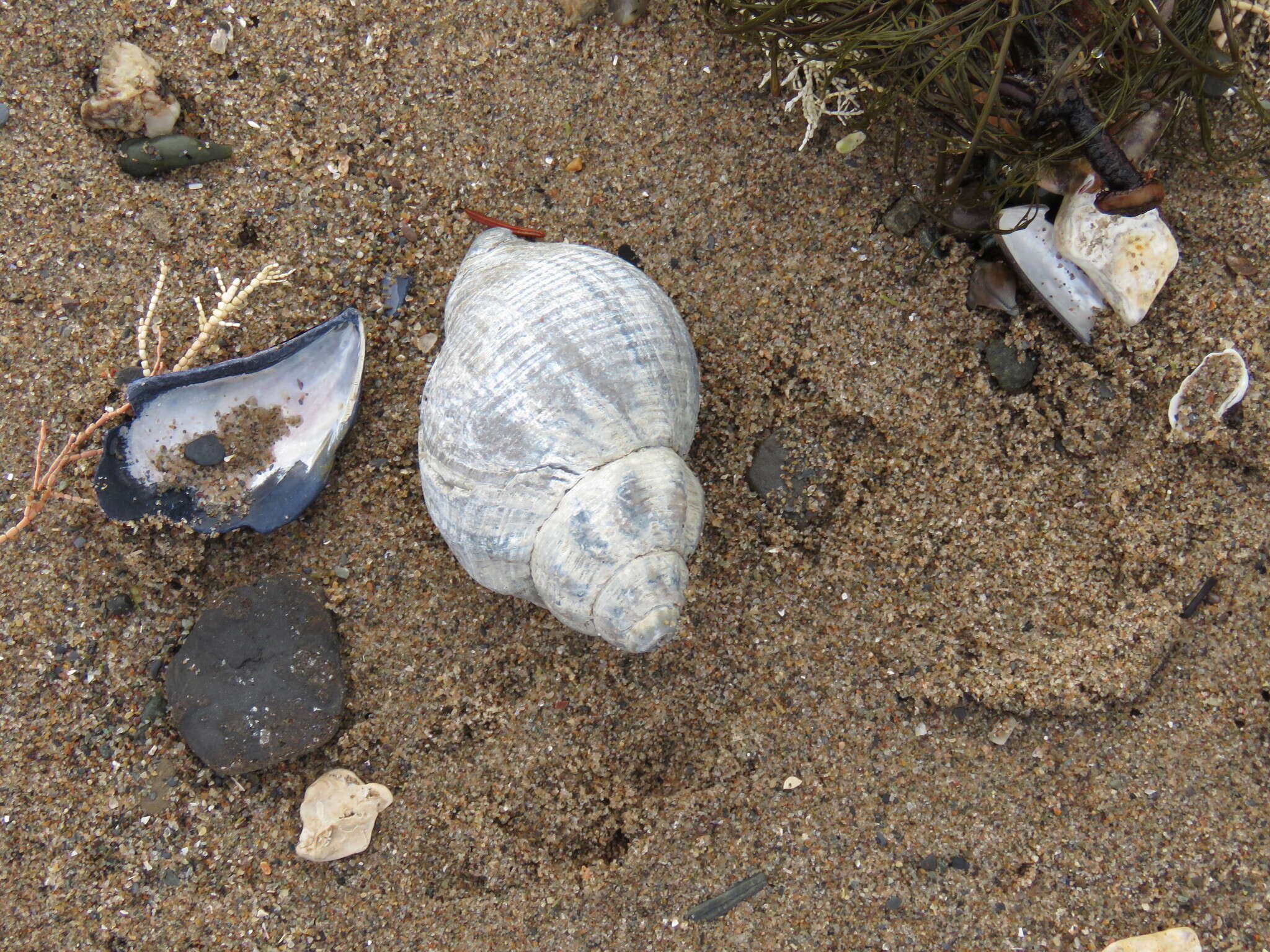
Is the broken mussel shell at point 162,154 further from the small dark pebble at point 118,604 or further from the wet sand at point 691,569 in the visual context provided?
the small dark pebble at point 118,604

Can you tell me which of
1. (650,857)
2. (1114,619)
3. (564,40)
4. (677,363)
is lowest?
(650,857)

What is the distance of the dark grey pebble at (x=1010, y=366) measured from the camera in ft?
9.07

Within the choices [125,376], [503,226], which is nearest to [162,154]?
[125,376]

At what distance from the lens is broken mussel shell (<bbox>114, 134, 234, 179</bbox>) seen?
285 cm

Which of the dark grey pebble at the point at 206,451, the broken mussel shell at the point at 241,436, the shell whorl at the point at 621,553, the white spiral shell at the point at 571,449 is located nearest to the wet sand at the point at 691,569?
the broken mussel shell at the point at 241,436

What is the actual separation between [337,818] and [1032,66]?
344cm

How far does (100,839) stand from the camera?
108 inches

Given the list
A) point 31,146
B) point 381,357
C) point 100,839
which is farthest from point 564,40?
point 100,839

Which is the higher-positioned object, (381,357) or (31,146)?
(31,146)

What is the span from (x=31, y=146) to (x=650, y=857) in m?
3.36

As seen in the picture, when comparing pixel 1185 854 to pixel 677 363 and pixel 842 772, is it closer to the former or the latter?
pixel 842 772

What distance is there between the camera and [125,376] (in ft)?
9.42

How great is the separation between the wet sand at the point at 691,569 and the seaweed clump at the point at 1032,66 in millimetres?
227

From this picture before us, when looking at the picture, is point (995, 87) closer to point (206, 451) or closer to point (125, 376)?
point (206, 451)
